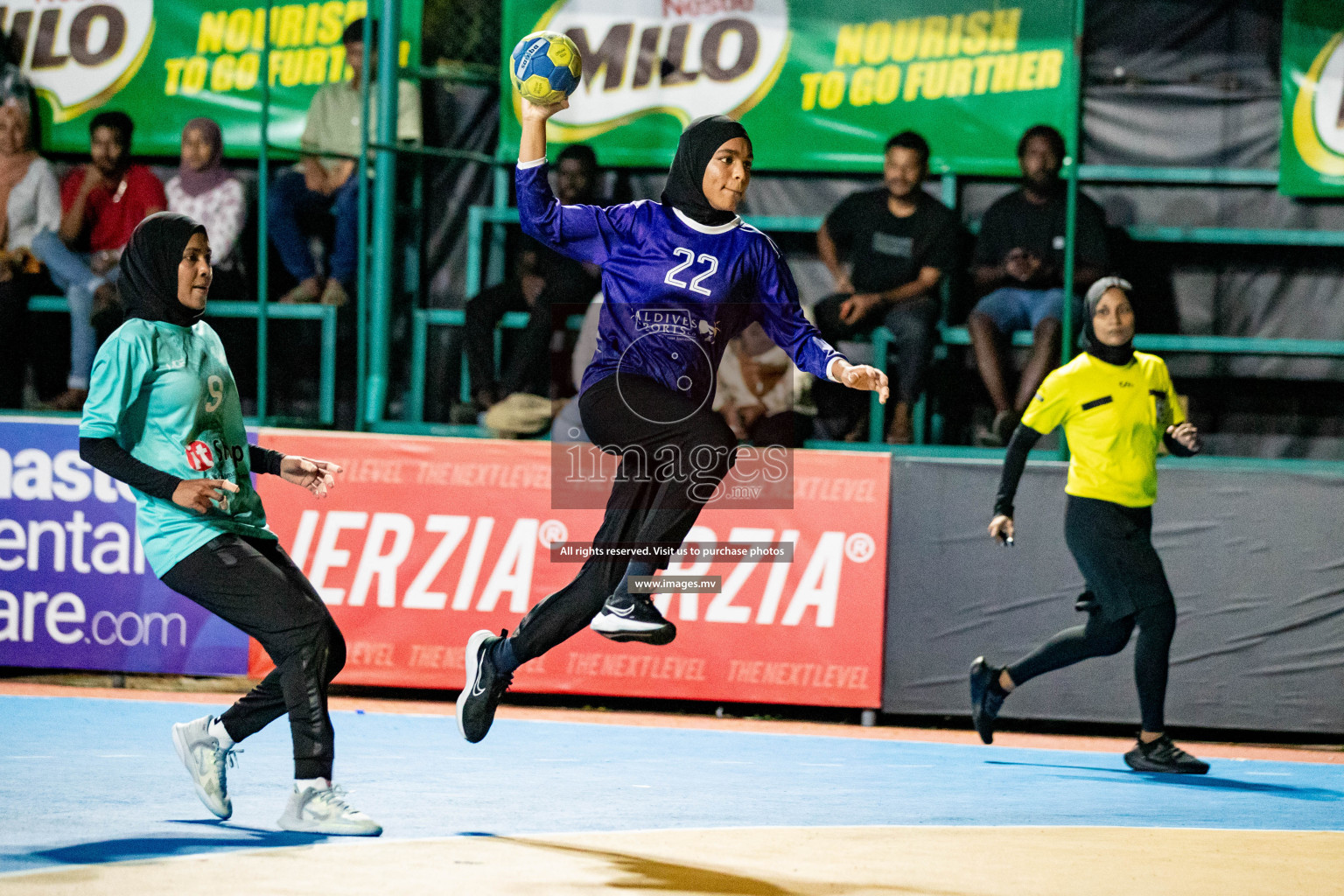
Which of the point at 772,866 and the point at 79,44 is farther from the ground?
the point at 79,44

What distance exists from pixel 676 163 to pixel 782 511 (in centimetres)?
445

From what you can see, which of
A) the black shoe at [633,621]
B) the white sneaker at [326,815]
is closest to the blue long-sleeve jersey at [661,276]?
the black shoe at [633,621]

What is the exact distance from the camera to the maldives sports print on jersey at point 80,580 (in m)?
10.7

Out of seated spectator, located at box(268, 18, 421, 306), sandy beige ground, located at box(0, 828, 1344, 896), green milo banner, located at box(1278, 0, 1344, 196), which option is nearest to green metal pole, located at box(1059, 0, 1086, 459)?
green milo banner, located at box(1278, 0, 1344, 196)

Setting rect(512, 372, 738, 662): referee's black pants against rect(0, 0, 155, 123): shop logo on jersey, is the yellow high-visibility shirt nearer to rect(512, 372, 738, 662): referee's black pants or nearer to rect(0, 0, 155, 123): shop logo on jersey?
rect(512, 372, 738, 662): referee's black pants

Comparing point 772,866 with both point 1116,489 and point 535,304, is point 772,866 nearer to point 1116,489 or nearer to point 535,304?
point 1116,489

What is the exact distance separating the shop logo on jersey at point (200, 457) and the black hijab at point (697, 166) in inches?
78.9

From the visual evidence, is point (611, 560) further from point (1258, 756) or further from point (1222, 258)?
point (1222, 258)

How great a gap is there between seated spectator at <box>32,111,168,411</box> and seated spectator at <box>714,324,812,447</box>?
4513 millimetres

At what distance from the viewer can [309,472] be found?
628cm

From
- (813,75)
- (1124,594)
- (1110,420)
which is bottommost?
Answer: (1124,594)

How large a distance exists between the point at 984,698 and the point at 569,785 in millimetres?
2625

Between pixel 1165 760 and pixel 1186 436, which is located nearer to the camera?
pixel 1186 436

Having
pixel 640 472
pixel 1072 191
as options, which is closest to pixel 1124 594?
pixel 1072 191
